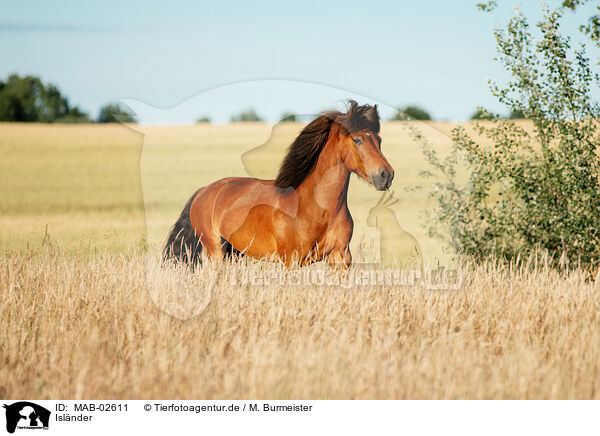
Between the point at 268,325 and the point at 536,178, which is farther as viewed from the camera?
the point at 536,178

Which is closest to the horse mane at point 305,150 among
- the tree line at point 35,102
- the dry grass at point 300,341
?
the dry grass at point 300,341

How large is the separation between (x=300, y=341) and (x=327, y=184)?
1.31m

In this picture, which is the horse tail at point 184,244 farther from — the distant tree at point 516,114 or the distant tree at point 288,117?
the distant tree at point 516,114

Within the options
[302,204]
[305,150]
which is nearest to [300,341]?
[302,204]

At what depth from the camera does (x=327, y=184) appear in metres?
4.84

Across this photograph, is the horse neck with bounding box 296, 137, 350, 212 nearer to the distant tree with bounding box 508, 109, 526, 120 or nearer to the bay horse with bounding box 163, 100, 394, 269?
the bay horse with bounding box 163, 100, 394, 269

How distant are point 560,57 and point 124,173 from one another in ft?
51.1

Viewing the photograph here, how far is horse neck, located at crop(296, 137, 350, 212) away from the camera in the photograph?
4758 millimetres

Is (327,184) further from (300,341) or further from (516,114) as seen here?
(516,114)

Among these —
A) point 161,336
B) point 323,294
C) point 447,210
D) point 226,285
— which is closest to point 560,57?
point 447,210

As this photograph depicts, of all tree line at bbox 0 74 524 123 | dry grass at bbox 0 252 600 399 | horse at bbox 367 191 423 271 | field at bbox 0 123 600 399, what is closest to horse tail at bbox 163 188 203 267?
field at bbox 0 123 600 399
